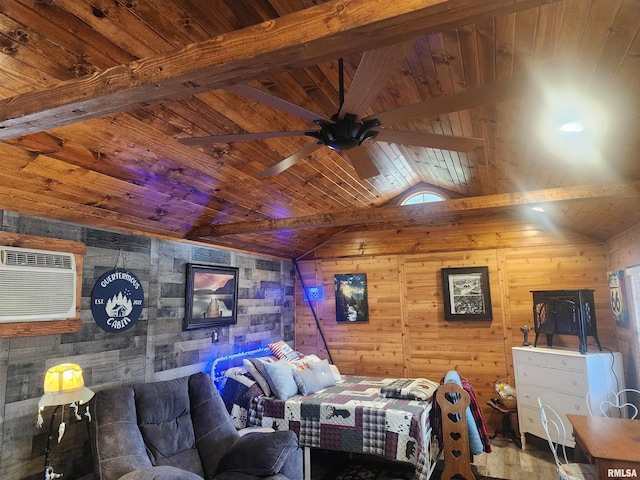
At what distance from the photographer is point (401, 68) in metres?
2.40

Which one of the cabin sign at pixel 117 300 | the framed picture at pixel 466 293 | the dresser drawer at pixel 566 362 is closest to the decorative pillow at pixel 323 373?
the framed picture at pixel 466 293

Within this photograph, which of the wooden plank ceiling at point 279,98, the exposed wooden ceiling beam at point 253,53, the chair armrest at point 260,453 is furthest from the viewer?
the chair armrest at point 260,453

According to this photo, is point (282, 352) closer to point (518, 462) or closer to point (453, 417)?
point (453, 417)

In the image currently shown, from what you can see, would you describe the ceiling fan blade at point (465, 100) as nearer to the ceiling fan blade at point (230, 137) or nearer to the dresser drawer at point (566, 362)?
the ceiling fan blade at point (230, 137)

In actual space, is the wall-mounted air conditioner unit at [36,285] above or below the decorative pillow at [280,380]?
above

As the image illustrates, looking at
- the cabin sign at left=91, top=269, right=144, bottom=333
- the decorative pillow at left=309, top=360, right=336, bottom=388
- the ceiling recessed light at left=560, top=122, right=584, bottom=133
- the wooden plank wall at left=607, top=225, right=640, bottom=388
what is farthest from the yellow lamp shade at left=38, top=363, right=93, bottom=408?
the wooden plank wall at left=607, top=225, right=640, bottom=388

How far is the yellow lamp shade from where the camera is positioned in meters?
2.56

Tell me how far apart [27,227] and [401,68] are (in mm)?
2819

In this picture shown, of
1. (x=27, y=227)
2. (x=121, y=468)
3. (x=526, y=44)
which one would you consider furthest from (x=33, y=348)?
(x=526, y=44)

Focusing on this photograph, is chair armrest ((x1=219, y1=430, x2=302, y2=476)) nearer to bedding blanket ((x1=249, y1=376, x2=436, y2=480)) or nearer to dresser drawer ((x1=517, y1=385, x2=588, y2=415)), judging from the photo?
bedding blanket ((x1=249, y1=376, x2=436, y2=480))

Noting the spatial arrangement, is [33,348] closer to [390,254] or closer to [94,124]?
[94,124]

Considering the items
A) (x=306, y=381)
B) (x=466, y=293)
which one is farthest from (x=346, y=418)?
(x=466, y=293)

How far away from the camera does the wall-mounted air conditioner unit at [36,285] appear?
274 cm

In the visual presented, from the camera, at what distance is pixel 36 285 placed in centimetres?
291
